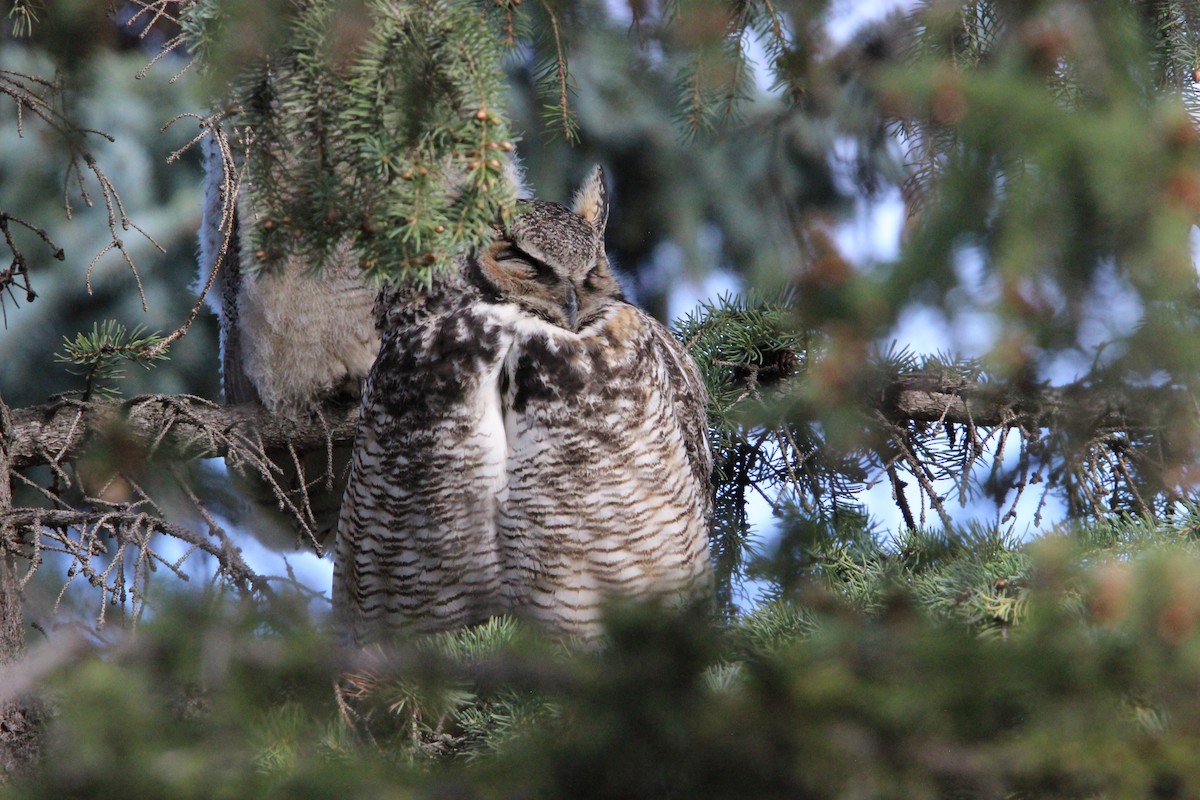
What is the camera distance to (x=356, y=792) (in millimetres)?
806

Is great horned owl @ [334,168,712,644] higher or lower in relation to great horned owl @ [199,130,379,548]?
lower

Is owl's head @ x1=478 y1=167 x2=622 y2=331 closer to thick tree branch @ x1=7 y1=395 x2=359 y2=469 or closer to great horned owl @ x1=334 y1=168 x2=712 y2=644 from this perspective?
great horned owl @ x1=334 y1=168 x2=712 y2=644

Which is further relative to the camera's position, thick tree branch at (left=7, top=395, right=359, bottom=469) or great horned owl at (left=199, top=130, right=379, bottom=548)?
great horned owl at (left=199, top=130, right=379, bottom=548)

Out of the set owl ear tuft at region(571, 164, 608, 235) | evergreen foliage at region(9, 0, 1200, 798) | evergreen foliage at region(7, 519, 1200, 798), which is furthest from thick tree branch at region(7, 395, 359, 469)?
evergreen foliage at region(7, 519, 1200, 798)

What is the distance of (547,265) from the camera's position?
2121 millimetres

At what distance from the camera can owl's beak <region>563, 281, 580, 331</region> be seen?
2070mm

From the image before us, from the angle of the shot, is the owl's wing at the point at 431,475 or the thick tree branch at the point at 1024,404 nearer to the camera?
the thick tree branch at the point at 1024,404

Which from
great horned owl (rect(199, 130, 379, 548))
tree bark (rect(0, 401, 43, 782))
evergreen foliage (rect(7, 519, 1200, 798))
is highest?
great horned owl (rect(199, 130, 379, 548))

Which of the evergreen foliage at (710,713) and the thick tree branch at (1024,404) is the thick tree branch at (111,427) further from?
the thick tree branch at (1024,404)

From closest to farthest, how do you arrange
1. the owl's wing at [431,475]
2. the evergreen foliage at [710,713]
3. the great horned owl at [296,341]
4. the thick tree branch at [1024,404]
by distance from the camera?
the evergreen foliage at [710,713] → the thick tree branch at [1024,404] → the owl's wing at [431,475] → the great horned owl at [296,341]

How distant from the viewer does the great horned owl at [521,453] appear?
6.65ft

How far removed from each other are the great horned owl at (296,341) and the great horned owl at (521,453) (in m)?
0.67

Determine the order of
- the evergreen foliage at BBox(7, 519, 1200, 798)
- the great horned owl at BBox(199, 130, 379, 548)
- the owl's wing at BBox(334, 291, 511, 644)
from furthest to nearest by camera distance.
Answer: the great horned owl at BBox(199, 130, 379, 548)
the owl's wing at BBox(334, 291, 511, 644)
the evergreen foliage at BBox(7, 519, 1200, 798)

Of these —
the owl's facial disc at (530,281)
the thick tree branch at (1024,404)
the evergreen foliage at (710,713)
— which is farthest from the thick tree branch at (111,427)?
the thick tree branch at (1024,404)
